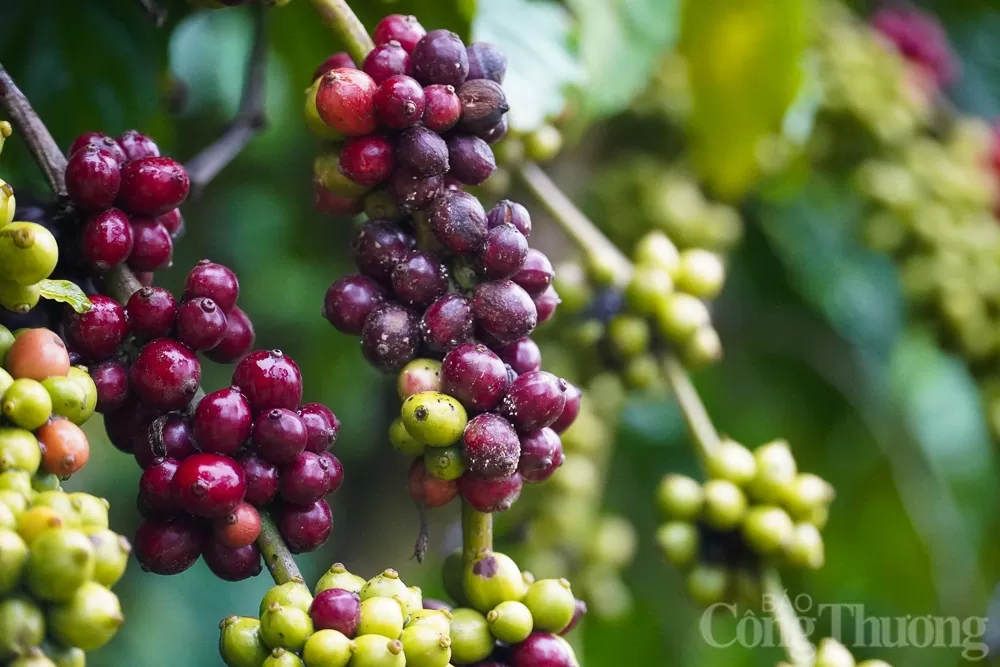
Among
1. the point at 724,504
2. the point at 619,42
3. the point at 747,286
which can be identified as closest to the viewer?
the point at 724,504

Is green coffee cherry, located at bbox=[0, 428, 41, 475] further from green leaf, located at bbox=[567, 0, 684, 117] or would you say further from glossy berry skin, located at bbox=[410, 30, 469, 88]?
green leaf, located at bbox=[567, 0, 684, 117]

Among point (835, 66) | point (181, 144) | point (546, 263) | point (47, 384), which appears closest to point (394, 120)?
point (546, 263)

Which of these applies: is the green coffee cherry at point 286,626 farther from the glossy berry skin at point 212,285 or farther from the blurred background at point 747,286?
the blurred background at point 747,286

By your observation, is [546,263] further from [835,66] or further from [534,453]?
[835,66]

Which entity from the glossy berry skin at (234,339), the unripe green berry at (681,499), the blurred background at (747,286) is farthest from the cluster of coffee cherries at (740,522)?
the glossy berry skin at (234,339)

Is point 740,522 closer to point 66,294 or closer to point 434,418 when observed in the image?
point 434,418

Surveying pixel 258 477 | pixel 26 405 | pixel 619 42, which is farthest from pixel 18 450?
pixel 619 42
